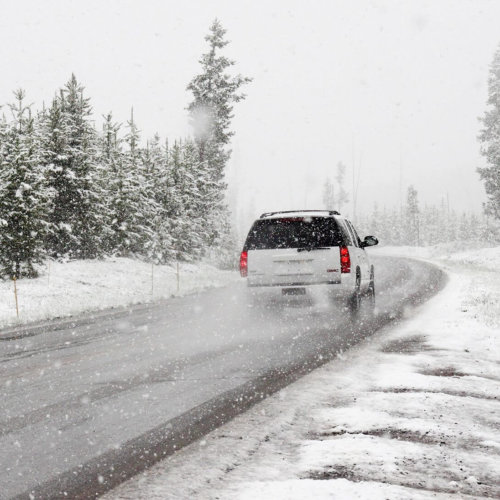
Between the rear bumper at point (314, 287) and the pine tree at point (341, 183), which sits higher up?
the pine tree at point (341, 183)

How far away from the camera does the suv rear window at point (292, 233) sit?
486 inches

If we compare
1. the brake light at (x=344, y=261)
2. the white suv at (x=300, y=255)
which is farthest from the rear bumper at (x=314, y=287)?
the brake light at (x=344, y=261)

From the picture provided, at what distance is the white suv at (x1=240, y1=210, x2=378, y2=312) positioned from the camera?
12.1 meters

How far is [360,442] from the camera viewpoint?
4.44 metres

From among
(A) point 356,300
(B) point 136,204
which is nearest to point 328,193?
(B) point 136,204

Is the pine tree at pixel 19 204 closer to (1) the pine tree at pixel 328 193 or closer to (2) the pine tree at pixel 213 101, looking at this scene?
(2) the pine tree at pixel 213 101

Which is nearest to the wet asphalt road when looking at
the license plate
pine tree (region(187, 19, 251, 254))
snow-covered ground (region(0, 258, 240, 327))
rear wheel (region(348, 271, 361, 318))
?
rear wheel (region(348, 271, 361, 318))

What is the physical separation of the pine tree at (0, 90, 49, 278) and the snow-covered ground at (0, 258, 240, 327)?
95 cm

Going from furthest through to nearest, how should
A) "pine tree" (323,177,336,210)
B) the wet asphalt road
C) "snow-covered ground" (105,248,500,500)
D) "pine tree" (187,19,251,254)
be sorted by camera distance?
"pine tree" (323,177,336,210), "pine tree" (187,19,251,254), the wet asphalt road, "snow-covered ground" (105,248,500,500)

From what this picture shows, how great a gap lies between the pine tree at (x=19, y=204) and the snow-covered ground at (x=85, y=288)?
0.95 metres

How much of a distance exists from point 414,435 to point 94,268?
21.6 metres

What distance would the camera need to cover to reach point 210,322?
1172cm

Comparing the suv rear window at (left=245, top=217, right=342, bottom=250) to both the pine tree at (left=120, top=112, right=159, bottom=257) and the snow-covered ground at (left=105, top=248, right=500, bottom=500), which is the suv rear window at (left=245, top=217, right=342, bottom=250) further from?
the pine tree at (left=120, top=112, right=159, bottom=257)

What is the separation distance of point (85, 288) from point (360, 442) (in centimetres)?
1781
